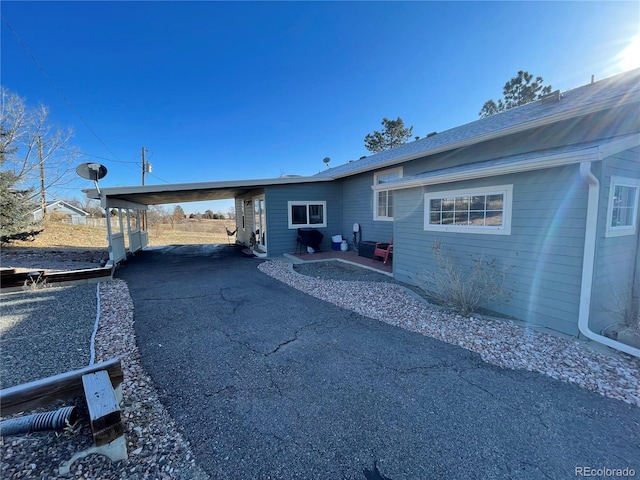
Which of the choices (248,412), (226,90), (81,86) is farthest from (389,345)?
(81,86)

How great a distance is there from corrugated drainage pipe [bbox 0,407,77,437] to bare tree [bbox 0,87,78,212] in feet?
48.1

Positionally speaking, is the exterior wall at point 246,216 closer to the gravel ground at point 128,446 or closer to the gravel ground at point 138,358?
the gravel ground at point 138,358

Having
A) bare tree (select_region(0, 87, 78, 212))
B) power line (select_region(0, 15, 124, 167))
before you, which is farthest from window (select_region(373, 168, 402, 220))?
A: bare tree (select_region(0, 87, 78, 212))

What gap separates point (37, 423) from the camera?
1.75m

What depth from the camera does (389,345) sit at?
3416mm

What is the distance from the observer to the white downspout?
3305 millimetres

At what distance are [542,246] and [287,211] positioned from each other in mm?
7672

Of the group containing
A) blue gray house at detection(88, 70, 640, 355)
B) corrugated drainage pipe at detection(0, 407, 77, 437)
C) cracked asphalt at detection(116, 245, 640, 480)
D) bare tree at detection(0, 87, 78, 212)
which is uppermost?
bare tree at detection(0, 87, 78, 212)

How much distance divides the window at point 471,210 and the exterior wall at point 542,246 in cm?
10

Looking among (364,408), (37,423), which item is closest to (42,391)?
(37,423)

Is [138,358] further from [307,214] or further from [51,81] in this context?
[51,81]

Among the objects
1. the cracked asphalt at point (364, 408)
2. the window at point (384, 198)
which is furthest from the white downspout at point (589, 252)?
the window at point (384, 198)

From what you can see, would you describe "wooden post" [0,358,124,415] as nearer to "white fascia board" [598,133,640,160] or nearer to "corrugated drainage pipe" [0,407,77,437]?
"corrugated drainage pipe" [0,407,77,437]

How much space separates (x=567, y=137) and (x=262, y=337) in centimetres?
641
